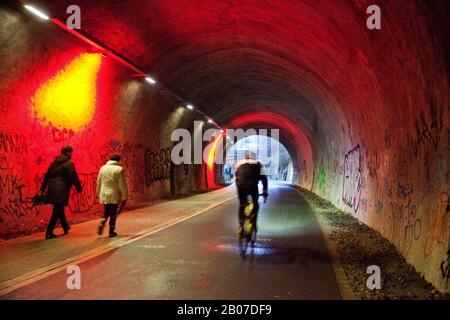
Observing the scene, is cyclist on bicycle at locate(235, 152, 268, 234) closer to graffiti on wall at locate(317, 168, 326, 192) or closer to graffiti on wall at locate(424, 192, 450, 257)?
graffiti on wall at locate(424, 192, 450, 257)

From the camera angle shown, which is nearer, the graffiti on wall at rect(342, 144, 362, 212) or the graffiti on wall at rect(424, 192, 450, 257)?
the graffiti on wall at rect(424, 192, 450, 257)

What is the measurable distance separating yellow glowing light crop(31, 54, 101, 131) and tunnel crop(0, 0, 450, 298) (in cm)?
4

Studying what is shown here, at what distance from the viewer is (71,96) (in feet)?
40.3

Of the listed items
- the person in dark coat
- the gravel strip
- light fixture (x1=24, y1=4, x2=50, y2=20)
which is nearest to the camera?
the gravel strip

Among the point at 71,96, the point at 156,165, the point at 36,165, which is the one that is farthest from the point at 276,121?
the point at 36,165

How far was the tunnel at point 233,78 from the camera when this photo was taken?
274 inches

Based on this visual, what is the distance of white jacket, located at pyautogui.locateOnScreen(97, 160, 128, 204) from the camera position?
1006 cm

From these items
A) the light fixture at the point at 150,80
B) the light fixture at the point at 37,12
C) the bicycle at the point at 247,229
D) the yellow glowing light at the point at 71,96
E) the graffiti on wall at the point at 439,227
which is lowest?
the bicycle at the point at 247,229

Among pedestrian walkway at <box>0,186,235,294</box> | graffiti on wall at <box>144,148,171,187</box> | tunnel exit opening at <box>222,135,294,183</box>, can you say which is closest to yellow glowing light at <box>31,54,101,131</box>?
pedestrian walkway at <box>0,186,235,294</box>

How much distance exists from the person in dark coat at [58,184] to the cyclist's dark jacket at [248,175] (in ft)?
11.1

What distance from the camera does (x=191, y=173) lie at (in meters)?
28.0

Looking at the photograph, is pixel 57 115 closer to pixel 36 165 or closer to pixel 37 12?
pixel 36 165

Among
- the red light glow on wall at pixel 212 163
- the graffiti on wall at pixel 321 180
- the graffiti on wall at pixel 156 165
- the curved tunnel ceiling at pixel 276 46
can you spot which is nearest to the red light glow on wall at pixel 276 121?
the red light glow on wall at pixel 212 163

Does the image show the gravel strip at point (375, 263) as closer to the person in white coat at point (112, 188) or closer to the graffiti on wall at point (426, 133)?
the graffiti on wall at point (426, 133)
